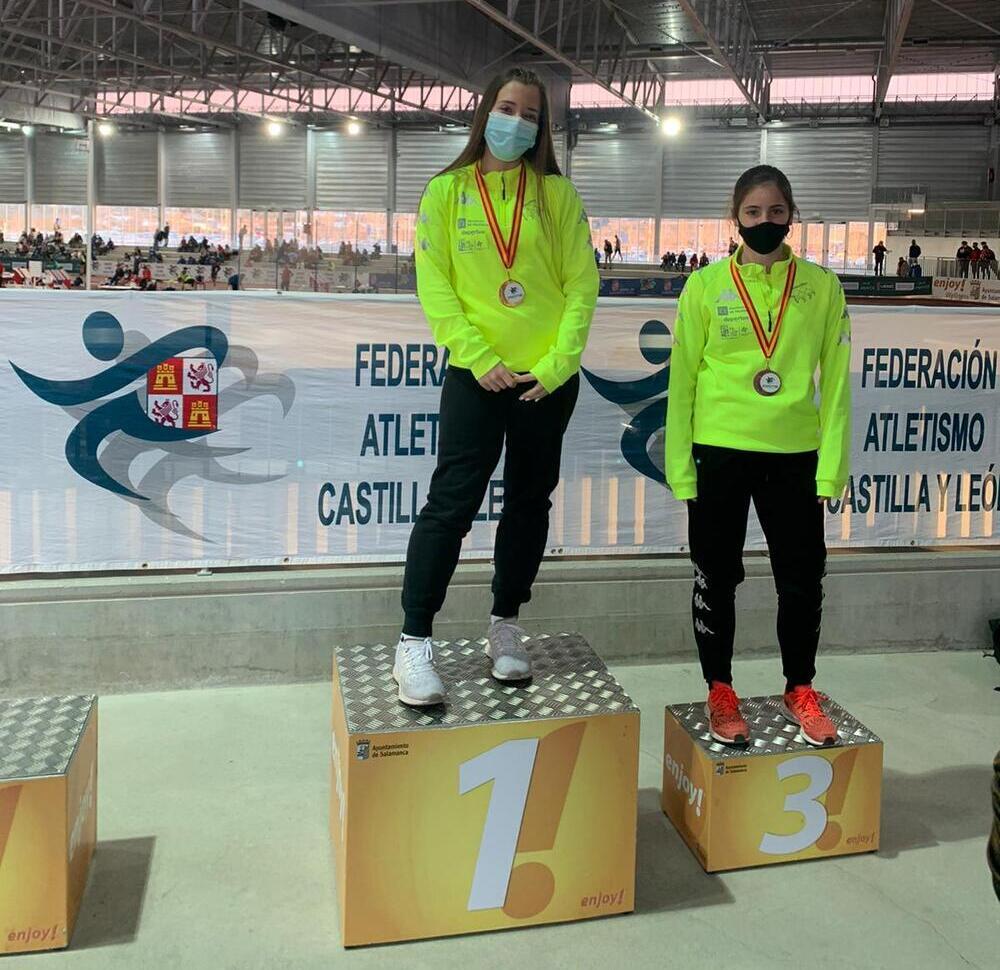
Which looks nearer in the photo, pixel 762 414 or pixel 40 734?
pixel 40 734

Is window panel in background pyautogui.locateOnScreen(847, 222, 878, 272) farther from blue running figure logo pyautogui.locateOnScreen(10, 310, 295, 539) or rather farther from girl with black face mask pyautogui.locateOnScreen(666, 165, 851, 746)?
girl with black face mask pyautogui.locateOnScreen(666, 165, 851, 746)

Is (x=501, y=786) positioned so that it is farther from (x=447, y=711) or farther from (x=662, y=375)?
(x=662, y=375)

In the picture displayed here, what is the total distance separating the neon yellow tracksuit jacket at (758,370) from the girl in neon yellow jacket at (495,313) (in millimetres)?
318

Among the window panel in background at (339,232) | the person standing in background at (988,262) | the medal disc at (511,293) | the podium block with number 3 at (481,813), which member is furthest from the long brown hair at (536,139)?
the person standing in background at (988,262)

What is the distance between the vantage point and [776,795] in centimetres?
279

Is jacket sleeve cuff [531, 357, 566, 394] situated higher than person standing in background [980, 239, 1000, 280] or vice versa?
person standing in background [980, 239, 1000, 280]

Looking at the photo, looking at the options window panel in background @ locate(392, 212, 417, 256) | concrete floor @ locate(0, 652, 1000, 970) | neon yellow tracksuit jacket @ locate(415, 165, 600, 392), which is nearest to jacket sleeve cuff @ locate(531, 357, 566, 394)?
neon yellow tracksuit jacket @ locate(415, 165, 600, 392)

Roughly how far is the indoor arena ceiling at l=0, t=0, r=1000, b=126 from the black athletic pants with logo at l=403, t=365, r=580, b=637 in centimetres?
1388

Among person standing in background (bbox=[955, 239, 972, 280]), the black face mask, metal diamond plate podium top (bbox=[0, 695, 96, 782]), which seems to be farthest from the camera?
person standing in background (bbox=[955, 239, 972, 280])

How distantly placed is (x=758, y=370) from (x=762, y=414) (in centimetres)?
11

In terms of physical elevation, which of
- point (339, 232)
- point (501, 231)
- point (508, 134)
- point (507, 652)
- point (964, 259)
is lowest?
point (507, 652)

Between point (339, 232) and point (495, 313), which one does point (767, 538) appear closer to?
point (495, 313)

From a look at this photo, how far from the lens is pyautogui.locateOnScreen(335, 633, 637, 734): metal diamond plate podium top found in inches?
99.2

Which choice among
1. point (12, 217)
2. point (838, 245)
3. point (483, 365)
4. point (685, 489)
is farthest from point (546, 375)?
point (12, 217)
